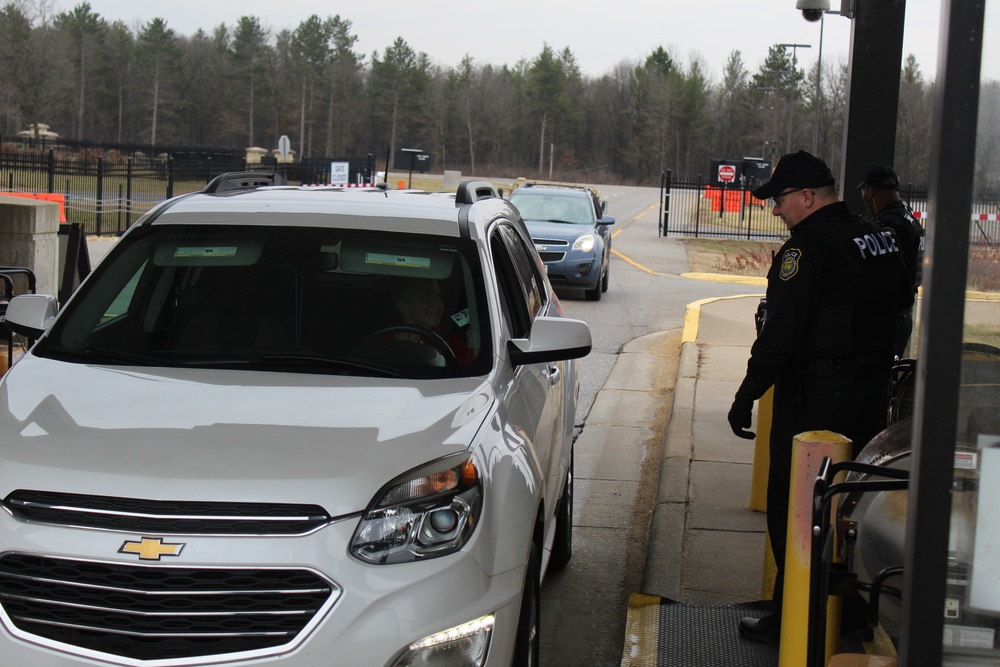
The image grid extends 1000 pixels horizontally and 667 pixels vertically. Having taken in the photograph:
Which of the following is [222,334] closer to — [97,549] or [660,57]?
[97,549]

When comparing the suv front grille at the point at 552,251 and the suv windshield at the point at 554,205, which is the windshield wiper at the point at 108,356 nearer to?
the suv front grille at the point at 552,251

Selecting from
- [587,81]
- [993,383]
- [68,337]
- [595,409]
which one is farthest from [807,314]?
[587,81]

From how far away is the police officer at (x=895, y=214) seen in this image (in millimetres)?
6969

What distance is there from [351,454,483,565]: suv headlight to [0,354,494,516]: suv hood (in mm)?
44

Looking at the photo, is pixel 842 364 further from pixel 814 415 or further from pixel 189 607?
pixel 189 607

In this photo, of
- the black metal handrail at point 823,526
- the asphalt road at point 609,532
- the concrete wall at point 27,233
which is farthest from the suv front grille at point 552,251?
the black metal handrail at point 823,526

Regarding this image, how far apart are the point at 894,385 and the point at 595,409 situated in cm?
485

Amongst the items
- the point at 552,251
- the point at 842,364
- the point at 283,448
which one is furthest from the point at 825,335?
the point at 552,251

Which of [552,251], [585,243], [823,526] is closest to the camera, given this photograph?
[823,526]

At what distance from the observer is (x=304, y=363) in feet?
13.0

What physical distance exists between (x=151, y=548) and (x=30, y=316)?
1.90m

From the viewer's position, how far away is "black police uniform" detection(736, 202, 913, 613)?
4.57m

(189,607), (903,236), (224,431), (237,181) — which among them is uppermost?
(237,181)

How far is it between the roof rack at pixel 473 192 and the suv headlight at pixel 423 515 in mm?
1957
